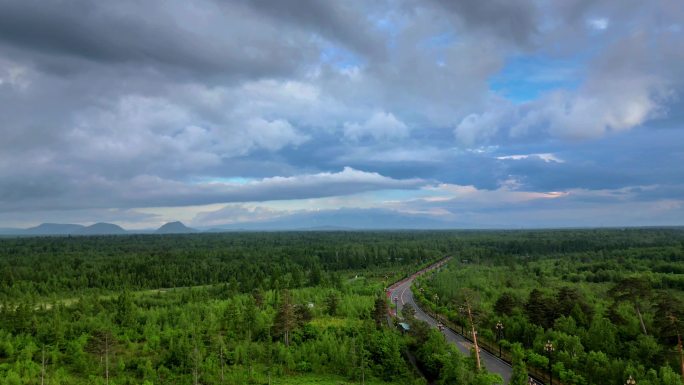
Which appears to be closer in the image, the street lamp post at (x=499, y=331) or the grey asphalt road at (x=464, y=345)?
the grey asphalt road at (x=464, y=345)

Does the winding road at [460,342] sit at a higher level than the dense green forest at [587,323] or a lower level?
lower

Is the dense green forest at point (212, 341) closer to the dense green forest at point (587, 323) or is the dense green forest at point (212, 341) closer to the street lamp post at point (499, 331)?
the street lamp post at point (499, 331)

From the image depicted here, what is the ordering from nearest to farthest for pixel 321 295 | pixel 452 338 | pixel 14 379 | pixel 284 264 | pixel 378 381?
pixel 14 379, pixel 378 381, pixel 452 338, pixel 321 295, pixel 284 264

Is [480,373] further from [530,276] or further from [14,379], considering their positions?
[530,276]

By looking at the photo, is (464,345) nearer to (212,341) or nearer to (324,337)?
(324,337)

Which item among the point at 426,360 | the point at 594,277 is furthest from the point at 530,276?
the point at 426,360

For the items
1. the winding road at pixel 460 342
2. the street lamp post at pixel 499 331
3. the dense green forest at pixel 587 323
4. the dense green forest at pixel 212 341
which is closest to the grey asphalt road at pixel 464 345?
the winding road at pixel 460 342

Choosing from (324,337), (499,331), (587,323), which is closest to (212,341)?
(324,337)

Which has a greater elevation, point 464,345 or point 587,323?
point 587,323

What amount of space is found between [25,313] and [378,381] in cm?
5961

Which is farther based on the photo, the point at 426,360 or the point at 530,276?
the point at 530,276

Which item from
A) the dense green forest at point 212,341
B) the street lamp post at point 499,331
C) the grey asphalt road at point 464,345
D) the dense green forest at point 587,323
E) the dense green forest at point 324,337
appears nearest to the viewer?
the dense green forest at point 587,323

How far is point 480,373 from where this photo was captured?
46.3 metres

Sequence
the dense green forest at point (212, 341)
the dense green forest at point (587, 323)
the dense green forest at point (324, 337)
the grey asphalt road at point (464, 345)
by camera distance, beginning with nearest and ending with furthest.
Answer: the dense green forest at point (587, 323), the dense green forest at point (324, 337), the grey asphalt road at point (464, 345), the dense green forest at point (212, 341)
